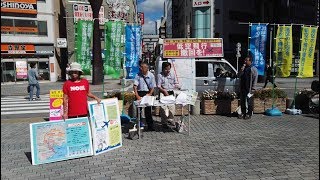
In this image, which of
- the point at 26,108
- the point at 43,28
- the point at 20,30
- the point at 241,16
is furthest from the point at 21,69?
the point at 241,16

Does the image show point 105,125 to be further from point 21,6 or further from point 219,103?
point 21,6

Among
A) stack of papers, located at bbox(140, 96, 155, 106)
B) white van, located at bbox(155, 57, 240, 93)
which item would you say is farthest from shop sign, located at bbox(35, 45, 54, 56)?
stack of papers, located at bbox(140, 96, 155, 106)

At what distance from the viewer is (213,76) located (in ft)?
40.7

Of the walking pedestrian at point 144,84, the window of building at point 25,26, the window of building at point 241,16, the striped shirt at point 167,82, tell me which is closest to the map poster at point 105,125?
the walking pedestrian at point 144,84

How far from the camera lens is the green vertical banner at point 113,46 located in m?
11.5

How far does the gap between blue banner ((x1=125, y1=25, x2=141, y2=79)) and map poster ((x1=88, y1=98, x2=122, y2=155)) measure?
16.3ft

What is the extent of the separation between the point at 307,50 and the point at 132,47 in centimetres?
587

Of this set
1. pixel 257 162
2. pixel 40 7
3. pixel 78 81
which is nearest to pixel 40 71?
pixel 40 7

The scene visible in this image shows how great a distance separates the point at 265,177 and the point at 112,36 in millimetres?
8114

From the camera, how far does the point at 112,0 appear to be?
4188 centimetres

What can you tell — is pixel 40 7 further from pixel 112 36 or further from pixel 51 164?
pixel 51 164

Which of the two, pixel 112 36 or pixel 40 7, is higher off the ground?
pixel 40 7

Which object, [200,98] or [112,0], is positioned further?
[112,0]

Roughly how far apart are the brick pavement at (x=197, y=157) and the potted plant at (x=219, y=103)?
6.62 feet
